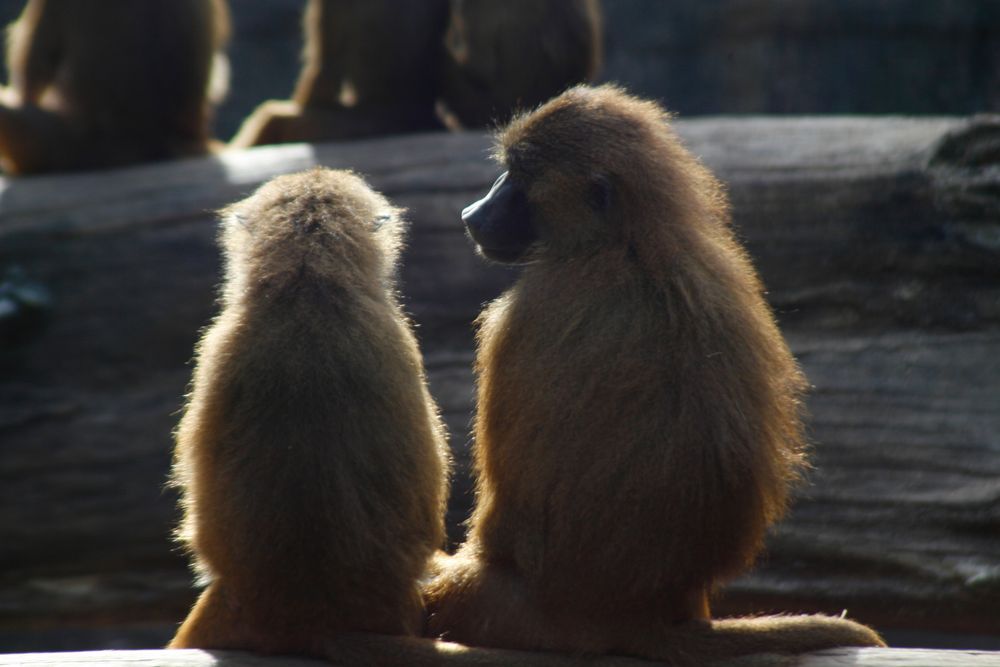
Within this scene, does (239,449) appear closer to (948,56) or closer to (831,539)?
(831,539)

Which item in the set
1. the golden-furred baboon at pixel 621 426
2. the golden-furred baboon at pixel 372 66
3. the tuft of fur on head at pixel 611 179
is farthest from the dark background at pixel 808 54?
the golden-furred baboon at pixel 621 426

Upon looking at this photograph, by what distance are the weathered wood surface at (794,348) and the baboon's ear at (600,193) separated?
5.80 feet

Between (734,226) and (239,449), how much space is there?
8.76 ft

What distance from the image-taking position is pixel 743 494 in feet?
9.22

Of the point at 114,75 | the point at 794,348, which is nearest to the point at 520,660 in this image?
the point at 794,348

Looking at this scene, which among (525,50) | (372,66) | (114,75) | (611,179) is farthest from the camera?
(372,66)

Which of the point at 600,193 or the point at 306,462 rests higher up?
the point at 600,193

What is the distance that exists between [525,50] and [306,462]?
4.65 m

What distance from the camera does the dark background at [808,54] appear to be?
10.0 m

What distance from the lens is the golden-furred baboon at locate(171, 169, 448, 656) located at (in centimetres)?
282

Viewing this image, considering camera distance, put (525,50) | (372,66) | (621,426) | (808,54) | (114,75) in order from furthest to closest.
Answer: (808,54)
(372,66)
(525,50)
(114,75)
(621,426)

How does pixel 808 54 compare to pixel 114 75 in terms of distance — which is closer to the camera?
pixel 114 75

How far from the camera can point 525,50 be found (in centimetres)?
693

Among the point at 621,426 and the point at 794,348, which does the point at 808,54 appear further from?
the point at 621,426
